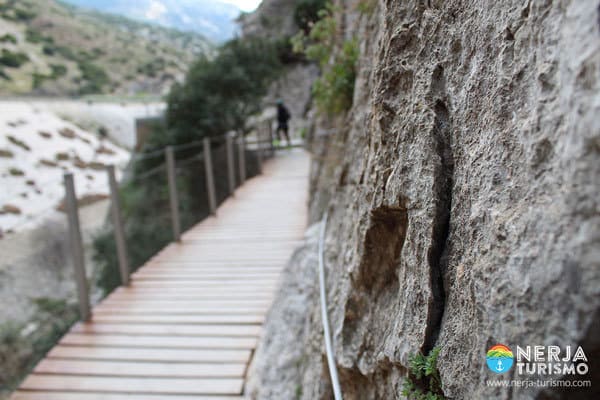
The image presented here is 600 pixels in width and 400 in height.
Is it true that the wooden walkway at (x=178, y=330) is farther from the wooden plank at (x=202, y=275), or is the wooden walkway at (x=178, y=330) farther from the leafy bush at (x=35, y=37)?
the leafy bush at (x=35, y=37)

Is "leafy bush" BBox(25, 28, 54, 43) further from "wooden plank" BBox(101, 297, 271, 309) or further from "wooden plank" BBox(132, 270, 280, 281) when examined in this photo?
"wooden plank" BBox(101, 297, 271, 309)

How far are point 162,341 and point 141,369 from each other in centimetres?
35

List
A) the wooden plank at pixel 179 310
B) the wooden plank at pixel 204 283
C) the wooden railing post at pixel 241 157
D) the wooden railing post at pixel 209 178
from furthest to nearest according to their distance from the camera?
the wooden railing post at pixel 241 157
the wooden railing post at pixel 209 178
the wooden plank at pixel 204 283
the wooden plank at pixel 179 310

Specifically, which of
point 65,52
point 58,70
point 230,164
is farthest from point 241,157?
point 65,52

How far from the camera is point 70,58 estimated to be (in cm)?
3581

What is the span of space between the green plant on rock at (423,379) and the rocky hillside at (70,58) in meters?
29.9

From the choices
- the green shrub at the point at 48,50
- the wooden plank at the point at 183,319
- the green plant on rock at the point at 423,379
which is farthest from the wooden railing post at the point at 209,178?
the green shrub at the point at 48,50

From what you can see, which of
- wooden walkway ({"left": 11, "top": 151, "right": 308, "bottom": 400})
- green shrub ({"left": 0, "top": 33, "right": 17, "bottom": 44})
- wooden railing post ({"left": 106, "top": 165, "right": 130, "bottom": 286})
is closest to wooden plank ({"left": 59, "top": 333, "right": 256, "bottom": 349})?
wooden walkway ({"left": 11, "top": 151, "right": 308, "bottom": 400})

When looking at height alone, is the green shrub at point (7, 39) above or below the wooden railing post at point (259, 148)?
above

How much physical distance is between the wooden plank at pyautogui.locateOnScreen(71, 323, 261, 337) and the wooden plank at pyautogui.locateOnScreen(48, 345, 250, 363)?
219mm

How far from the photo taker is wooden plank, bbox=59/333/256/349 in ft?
11.1

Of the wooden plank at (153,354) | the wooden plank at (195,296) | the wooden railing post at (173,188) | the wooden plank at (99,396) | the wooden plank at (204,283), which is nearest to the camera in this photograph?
the wooden plank at (99,396)

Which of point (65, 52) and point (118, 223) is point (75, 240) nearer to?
point (118, 223)

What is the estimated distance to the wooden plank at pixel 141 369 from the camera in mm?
3084
